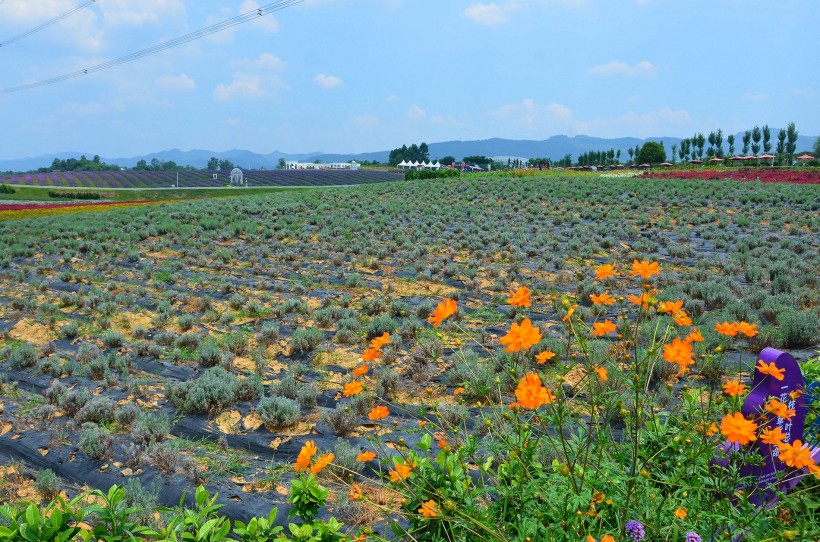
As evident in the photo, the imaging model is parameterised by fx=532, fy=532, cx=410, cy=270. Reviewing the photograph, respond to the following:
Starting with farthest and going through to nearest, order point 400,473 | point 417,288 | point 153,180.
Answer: point 153,180 < point 417,288 < point 400,473

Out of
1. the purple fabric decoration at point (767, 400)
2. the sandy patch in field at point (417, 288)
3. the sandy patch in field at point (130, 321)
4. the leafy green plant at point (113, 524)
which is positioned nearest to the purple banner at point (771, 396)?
the purple fabric decoration at point (767, 400)

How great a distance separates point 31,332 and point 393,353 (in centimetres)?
584

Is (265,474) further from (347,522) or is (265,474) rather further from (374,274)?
(374,274)

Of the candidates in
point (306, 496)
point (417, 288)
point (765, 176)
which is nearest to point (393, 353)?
point (417, 288)

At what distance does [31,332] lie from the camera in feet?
27.2

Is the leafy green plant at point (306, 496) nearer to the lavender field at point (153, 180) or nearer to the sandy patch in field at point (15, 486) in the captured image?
the sandy patch in field at point (15, 486)

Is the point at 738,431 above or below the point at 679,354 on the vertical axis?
below

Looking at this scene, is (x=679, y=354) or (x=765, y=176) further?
(x=765, y=176)

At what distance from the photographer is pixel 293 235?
17562 mm

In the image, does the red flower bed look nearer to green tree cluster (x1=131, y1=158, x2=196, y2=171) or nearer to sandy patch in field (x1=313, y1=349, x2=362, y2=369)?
sandy patch in field (x1=313, y1=349, x2=362, y2=369)

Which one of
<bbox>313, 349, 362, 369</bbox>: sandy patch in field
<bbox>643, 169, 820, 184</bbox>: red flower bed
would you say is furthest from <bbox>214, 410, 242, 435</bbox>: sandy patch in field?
<bbox>643, 169, 820, 184</bbox>: red flower bed

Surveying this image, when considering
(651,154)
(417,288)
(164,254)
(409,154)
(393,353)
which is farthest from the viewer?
(409,154)

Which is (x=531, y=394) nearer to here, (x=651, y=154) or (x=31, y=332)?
(x=31, y=332)

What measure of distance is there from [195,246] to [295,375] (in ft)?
34.2
